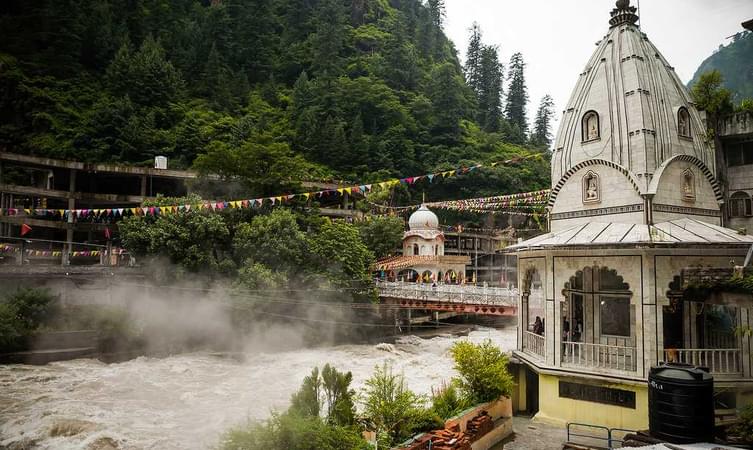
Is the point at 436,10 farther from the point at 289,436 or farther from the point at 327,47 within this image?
the point at 289,436

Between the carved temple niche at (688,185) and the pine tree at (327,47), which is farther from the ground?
the pine tree at (327,47)

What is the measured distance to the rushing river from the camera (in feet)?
57.4

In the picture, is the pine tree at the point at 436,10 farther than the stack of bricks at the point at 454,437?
Yes

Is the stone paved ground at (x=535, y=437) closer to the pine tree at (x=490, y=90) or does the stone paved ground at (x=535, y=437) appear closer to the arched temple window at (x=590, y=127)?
the arched temple window at (x=590, y=127)

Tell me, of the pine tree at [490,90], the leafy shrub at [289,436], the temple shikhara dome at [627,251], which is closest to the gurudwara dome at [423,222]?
the temple shikhara dome at [627,251]

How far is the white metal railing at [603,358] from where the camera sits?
16695mm

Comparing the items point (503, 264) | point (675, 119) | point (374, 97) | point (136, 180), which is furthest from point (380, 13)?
point (675, 119)

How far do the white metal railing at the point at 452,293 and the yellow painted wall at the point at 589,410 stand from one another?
1159 centimetres

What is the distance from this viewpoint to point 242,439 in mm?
9594

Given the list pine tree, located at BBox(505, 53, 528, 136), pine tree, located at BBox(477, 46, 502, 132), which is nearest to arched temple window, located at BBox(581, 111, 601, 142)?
pine tree, located at BBox(477, 46, 502, 132)

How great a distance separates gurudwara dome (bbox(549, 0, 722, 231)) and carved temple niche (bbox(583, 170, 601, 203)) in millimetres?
35

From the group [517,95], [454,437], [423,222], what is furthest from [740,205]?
[517,95]

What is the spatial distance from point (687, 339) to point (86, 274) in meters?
30.1

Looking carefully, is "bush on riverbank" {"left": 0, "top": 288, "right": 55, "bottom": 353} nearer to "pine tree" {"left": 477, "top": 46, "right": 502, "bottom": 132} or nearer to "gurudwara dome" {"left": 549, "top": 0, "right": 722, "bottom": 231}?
"gurudwara dome" {"left": 549, "top": 0, "right": 722, "bottom": 231}
